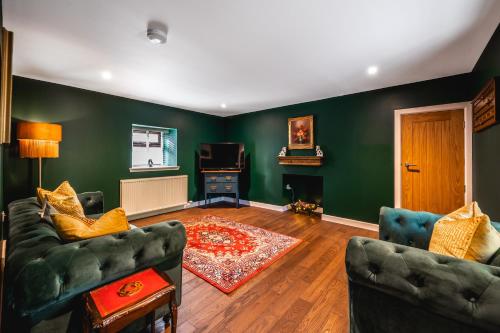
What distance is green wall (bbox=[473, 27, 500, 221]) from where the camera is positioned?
6.49 feet

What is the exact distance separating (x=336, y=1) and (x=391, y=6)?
17.9 inches

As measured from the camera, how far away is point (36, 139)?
287cm

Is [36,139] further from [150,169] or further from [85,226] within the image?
[85,226]

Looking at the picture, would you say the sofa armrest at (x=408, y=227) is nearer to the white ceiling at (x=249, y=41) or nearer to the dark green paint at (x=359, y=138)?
the white ceiling at (x=249, y=41)

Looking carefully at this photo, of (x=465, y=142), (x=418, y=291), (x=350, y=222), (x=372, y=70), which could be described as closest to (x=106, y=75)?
(x=372, y=70)

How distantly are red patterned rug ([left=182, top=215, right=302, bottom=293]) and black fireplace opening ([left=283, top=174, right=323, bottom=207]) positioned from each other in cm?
166

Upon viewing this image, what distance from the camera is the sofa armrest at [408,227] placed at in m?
1.62

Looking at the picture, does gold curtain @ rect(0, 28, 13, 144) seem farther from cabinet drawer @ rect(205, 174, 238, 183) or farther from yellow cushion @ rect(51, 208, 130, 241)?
cabinet drawer @ rect(205, 174, 238, 183)

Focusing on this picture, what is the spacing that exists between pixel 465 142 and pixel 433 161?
0.43 m

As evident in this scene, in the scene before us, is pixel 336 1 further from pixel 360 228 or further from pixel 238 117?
pixel 238 117

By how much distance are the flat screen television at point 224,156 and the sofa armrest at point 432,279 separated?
173 inches

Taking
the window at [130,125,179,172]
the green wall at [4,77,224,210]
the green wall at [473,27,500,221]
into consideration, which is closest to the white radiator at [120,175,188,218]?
the green wall at [4,77,224,210]

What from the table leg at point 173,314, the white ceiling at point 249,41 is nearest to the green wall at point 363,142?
the white ceiling at point 249,41

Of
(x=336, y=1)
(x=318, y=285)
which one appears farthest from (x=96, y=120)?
(x=318, y=285)
